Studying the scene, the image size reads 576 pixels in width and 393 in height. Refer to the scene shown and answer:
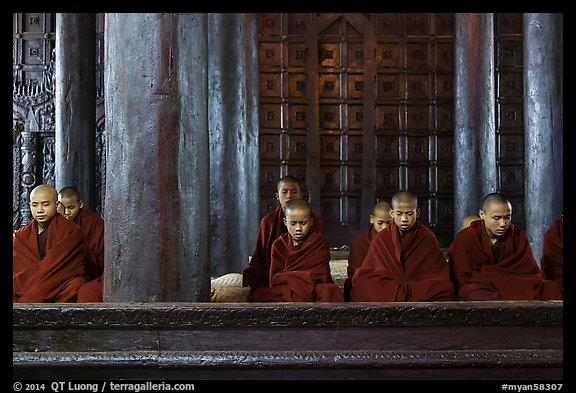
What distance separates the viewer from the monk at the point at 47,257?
6.64 m

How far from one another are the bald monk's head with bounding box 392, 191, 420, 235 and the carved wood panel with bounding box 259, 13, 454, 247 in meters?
7.02

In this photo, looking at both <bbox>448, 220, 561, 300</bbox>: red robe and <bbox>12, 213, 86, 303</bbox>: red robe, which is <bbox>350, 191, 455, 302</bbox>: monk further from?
<bbox>12, 213, 86, 303</bbox>: red robe

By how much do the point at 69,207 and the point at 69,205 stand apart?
26 mm

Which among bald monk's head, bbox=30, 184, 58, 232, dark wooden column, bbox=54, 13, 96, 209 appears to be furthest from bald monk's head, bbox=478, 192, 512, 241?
dark wooden column, bbox=54, 13, 96, 209

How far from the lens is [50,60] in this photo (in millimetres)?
14398

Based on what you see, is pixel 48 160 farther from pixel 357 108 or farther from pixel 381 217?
pixel 381 217

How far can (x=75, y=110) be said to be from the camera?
10.5 meters

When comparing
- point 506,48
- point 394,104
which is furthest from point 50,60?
point 506,48

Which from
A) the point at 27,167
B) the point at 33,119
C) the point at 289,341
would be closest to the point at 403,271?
the point at 289,341

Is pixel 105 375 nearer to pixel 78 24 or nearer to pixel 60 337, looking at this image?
pixel 60 337

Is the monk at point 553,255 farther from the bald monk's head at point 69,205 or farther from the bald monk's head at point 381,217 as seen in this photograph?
the bald monk's head at point 69,205

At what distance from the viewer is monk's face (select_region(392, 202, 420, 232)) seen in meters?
7.03

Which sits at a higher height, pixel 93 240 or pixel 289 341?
pixel 93 240
